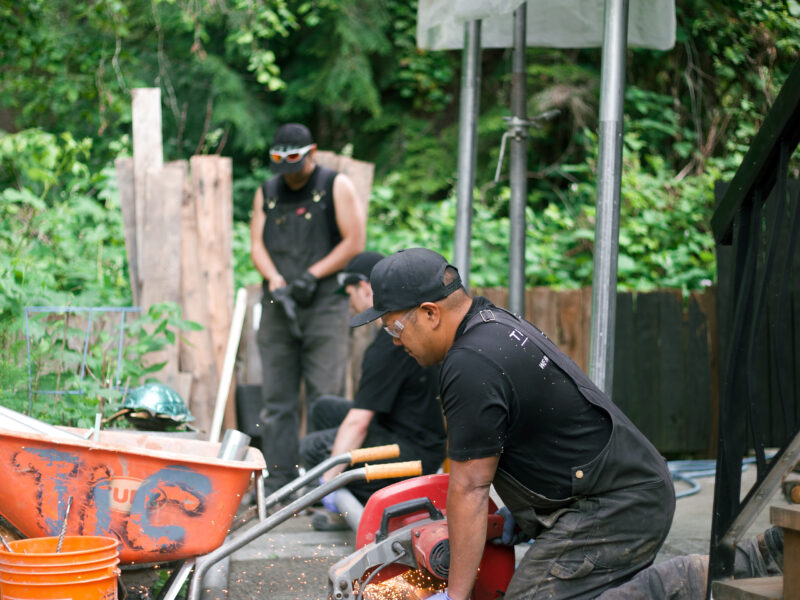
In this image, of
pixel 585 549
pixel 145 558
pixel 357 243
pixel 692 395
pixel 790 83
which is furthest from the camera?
pixel 692 395

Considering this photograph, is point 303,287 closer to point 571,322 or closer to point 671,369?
point 571,322

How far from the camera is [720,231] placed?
3.09 metres

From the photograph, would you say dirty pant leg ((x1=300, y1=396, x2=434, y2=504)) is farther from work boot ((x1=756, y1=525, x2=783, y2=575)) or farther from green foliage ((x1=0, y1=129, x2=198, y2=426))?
work boot ((x1=756, y1=525, x2=783, y2=575))

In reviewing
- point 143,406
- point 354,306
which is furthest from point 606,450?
point 143,406

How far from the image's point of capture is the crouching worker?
431 cm

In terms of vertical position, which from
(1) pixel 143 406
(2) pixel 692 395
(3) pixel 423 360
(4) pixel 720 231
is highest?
(4) pixel 720 231

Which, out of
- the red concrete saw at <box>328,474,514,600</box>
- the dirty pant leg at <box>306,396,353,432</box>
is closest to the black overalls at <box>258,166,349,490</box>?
the dirty pant leg at <box>306,396,353,432</box>

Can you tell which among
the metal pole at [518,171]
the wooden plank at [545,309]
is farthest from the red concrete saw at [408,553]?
the wooden plank at [545,309]

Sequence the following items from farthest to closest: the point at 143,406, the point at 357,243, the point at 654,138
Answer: the point at 654,138 → the point at 357,243 → the point at 143,406

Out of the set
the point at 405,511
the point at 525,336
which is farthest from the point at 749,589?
the point at 405,511

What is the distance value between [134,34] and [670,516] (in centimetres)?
1071

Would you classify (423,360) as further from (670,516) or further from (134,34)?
(134,34)

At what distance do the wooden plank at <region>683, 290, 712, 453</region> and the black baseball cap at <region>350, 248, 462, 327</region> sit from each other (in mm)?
4247

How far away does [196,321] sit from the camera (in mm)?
6133
